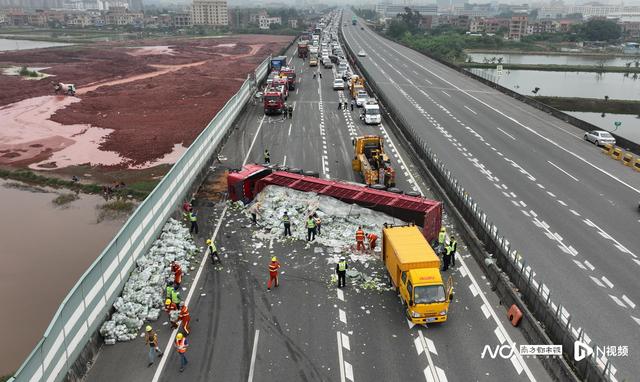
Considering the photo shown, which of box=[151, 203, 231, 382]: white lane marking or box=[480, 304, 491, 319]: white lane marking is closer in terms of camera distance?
box=[151, 203, 231, 382]: white lane marking

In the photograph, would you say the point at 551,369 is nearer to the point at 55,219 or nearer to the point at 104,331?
the point at 104,331

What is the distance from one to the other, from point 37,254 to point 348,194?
52.6 feet

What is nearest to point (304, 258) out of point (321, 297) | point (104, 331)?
point (321, 297)

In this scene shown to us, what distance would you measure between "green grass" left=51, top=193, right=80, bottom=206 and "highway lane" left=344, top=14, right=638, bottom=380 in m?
25.0

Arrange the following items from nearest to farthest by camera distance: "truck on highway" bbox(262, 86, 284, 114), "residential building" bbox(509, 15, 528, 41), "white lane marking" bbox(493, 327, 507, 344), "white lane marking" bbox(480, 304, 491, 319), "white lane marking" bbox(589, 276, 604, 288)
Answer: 1. "white lane marking" bbox(493, 327, 507, 344)
2. "white lane marking" bbox(480, 304, 491, 319)
3. "white lane marking" bbox(589, 276, 604, 288)
4. "truck on highway" bbox(262, 86, 284, 114)
5. "residential building" bbox(509, 15, 528, 41)

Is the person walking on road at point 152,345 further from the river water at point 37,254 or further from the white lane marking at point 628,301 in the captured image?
the white lane marking at point 628,301

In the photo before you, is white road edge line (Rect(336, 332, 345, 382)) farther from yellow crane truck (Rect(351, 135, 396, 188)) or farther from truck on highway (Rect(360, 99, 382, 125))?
truck on highway (Rect(360, 99, 382, 125))

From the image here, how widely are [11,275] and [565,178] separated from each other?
31399mm

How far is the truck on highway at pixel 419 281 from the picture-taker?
15727 mm

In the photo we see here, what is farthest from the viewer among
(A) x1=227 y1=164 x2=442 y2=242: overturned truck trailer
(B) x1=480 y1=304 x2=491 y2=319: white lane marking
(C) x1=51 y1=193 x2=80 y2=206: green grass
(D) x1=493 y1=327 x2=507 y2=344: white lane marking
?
(C) x1=51 y1=193 x2=80 y2=206: green grass

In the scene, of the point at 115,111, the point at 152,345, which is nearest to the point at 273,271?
the point at 152,345

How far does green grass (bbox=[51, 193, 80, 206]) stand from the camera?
29.5 metres

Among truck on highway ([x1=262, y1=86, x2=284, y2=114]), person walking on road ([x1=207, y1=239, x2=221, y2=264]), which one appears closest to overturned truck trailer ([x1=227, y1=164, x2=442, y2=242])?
person walking on road ([x1=207, y1=239, x2=221, y2=264])

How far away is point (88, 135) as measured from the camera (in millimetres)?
44344
